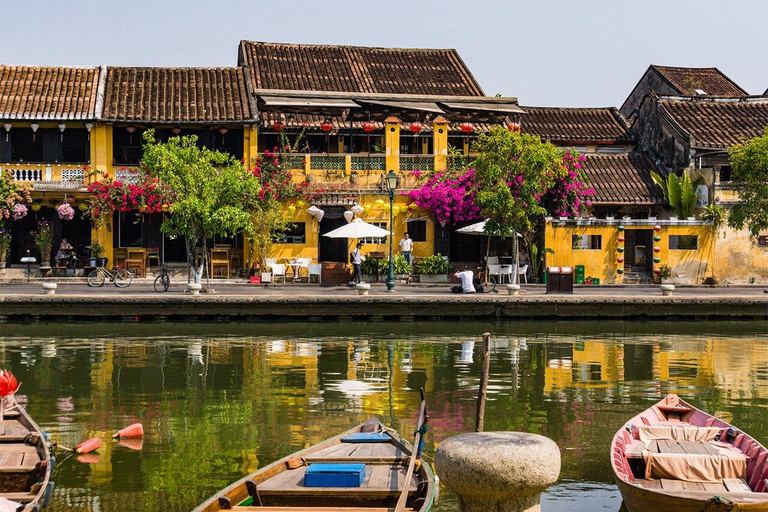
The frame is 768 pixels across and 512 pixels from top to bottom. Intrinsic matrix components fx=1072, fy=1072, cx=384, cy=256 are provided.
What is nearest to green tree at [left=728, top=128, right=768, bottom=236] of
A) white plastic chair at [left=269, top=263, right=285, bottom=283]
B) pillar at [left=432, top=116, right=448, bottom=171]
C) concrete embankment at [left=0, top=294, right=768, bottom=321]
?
concrete embankment at [left=0, top=294, right=768, bottom=321]

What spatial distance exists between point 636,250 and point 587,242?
2528 mm

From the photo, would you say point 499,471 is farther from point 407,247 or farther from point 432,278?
point 407,247

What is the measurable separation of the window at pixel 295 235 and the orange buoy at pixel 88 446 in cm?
2329

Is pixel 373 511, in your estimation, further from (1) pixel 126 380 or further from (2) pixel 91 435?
(1) pixel 126 380

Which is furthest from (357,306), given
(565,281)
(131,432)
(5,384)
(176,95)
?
(5,384)

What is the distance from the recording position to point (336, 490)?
9.81m

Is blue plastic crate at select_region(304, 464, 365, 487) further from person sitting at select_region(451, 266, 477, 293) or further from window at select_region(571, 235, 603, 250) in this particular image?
window at select_region(571, 235, 603, 250)

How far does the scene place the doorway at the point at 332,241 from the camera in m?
38.1

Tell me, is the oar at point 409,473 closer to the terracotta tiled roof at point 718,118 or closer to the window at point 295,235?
the window at point 295,235

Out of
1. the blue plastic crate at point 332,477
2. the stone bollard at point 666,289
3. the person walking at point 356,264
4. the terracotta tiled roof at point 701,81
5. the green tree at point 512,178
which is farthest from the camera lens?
the terracotta tiled roof at point 701,81

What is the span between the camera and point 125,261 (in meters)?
37.1

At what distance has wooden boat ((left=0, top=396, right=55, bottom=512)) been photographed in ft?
33.2

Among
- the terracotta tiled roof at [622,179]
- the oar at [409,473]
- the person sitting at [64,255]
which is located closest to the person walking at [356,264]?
the terracotta tiled roof at [622,179]

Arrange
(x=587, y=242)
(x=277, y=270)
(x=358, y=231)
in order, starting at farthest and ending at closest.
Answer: (x=587, y=242), (x=277, y=270), (x=358, y=231)
